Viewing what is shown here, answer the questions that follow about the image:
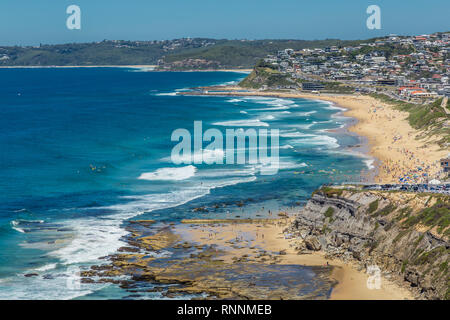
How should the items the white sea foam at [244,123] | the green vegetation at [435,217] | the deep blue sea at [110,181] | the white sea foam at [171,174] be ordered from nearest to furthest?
the green vegetation at [435,217], the deep blue sea at [110,181], the white sea foam at [171,174], the white sea foam at [244,123]

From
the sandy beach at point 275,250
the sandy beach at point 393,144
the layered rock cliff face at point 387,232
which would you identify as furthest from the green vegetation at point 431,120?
the sandy beach at point 275,250

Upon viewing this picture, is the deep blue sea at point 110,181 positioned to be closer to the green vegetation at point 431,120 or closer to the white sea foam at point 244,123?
the white sea foam at point 244,123

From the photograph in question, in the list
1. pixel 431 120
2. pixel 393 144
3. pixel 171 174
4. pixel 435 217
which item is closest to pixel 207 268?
pixel 435 217

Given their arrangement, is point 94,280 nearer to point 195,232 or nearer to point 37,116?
point 195,232

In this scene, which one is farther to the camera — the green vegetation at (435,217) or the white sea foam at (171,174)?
the white sea foam at (171,174)

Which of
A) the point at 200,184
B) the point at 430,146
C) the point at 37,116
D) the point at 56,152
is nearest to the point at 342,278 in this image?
the point at 200,184

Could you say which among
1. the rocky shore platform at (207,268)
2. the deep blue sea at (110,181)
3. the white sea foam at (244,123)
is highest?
the white sea foam at (244,123)

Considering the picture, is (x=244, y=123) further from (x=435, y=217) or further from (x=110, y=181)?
(x=435, y=217)
